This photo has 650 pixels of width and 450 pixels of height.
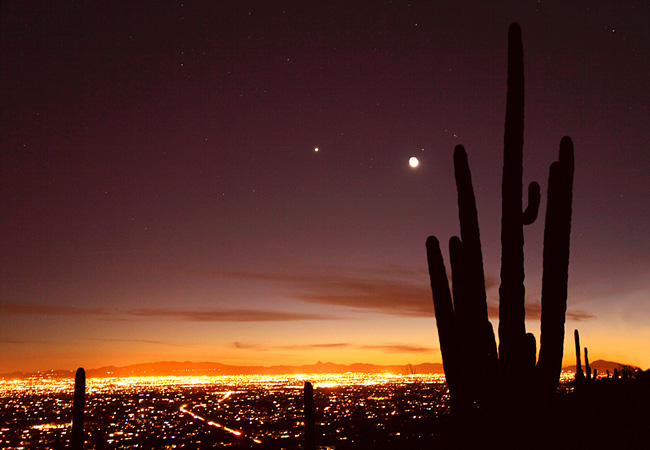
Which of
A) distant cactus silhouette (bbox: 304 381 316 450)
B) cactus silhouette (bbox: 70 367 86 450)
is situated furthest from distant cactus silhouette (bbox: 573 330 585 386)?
cactus silhouette (bbox: 70 367 86 450)

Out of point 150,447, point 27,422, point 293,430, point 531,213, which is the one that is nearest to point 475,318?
point 531,213

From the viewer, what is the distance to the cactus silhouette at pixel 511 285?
1015 cm

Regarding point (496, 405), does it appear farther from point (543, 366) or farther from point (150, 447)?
point (150, 447)

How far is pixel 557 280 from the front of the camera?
10.3m

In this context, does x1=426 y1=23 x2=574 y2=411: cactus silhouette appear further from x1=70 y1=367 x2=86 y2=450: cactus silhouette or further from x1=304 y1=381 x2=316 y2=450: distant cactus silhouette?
x1=70 y1=367 x2=86 y2=450: cactus silhouette

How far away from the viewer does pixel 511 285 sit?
10141 millimetres

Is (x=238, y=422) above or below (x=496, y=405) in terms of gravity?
below

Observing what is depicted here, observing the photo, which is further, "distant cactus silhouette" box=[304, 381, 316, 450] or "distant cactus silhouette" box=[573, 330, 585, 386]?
"distant cactus silhouette" box=[573, 330, 585, 386]

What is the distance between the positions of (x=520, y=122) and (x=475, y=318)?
11.6 ft

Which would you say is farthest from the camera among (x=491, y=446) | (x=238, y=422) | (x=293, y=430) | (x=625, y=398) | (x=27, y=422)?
(x=27, y=422)

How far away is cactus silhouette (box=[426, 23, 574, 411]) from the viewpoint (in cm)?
1015

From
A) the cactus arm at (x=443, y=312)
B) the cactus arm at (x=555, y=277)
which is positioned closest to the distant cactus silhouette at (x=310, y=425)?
the cactus arm at (x=443, y=312)

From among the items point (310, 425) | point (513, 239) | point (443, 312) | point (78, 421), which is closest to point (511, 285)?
point (513, 239)

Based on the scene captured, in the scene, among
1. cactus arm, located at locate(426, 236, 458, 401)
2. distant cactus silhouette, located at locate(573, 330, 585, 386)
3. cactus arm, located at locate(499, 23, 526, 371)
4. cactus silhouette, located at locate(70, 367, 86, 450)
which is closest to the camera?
cactus arm, located at locate(499, 23, 526, 371)
